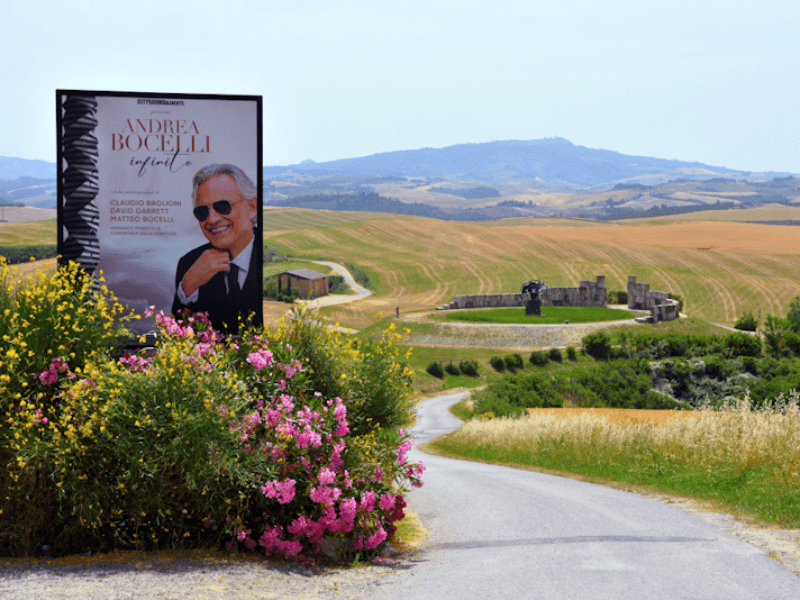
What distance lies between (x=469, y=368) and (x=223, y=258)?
44124mm

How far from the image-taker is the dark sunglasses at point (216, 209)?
1234 centimetres

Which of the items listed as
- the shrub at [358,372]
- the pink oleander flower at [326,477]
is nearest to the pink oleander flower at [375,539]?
the pink oleander flower at [326,477]

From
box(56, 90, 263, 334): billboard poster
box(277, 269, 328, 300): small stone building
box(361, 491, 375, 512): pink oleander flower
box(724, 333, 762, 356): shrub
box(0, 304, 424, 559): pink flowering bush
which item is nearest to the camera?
box(0, 304, 424, 559): pink flowering bush

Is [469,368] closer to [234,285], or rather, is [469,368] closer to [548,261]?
[234,285]

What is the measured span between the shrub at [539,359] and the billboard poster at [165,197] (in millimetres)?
43296

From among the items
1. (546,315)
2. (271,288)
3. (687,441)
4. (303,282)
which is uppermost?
(687,441)

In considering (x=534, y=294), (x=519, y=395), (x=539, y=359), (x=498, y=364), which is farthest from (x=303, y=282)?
(x=519, y=395)

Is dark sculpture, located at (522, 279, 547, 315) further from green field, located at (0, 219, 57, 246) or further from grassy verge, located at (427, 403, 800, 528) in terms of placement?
green field, located at (0, 219, 57, 246)

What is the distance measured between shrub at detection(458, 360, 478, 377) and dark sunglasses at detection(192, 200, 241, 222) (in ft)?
145

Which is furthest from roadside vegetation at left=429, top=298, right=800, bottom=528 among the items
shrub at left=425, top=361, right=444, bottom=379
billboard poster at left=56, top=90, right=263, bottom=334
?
shrub at left=425, top=361, right=444, bottom=379

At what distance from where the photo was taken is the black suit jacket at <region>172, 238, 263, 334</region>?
1245 centimetres

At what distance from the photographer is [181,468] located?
7.83 metres

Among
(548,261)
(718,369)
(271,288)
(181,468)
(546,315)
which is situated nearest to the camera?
(181,468)

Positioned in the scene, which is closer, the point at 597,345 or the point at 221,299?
the point at 221,299
